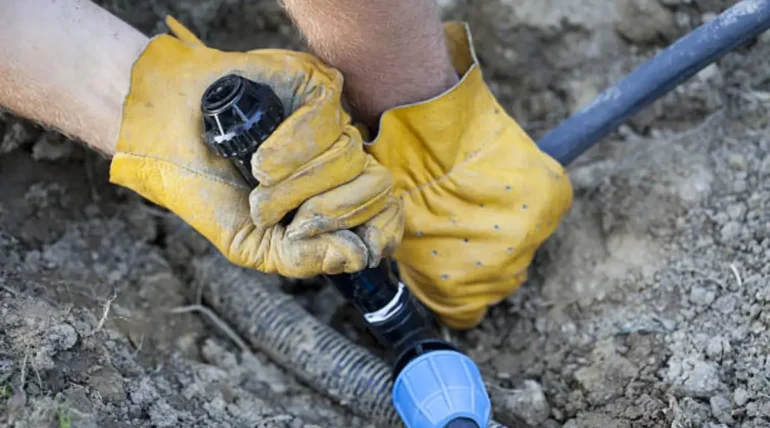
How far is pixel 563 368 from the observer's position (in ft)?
4.91

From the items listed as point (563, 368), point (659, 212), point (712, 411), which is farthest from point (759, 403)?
point (659, 212)

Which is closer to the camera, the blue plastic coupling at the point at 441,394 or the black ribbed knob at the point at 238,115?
the black ribbed knob at the point at 238,115

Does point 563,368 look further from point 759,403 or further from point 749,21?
point 749,21

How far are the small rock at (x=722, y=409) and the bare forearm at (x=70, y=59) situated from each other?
1081mm

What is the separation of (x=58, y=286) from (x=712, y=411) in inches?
46.2

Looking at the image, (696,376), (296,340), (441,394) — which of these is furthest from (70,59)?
(696,376)

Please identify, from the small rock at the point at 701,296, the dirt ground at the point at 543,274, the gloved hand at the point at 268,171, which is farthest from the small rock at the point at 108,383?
the small rock at the point at 701,296

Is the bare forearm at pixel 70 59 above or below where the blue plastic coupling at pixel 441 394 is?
above

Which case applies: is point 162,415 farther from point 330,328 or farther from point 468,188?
point 468,188

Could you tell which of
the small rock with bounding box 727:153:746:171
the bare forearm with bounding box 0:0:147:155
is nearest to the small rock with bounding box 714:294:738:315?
the small rock with bounding box 727:153:746:171

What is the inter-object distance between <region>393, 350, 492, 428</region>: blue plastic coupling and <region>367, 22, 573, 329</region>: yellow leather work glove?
7.8 inches

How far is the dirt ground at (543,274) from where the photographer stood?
1296 millimetres

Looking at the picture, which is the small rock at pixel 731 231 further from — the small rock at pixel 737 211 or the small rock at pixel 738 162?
the small rock at pixel 738 162

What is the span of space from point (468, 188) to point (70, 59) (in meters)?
Answer: 0.73
